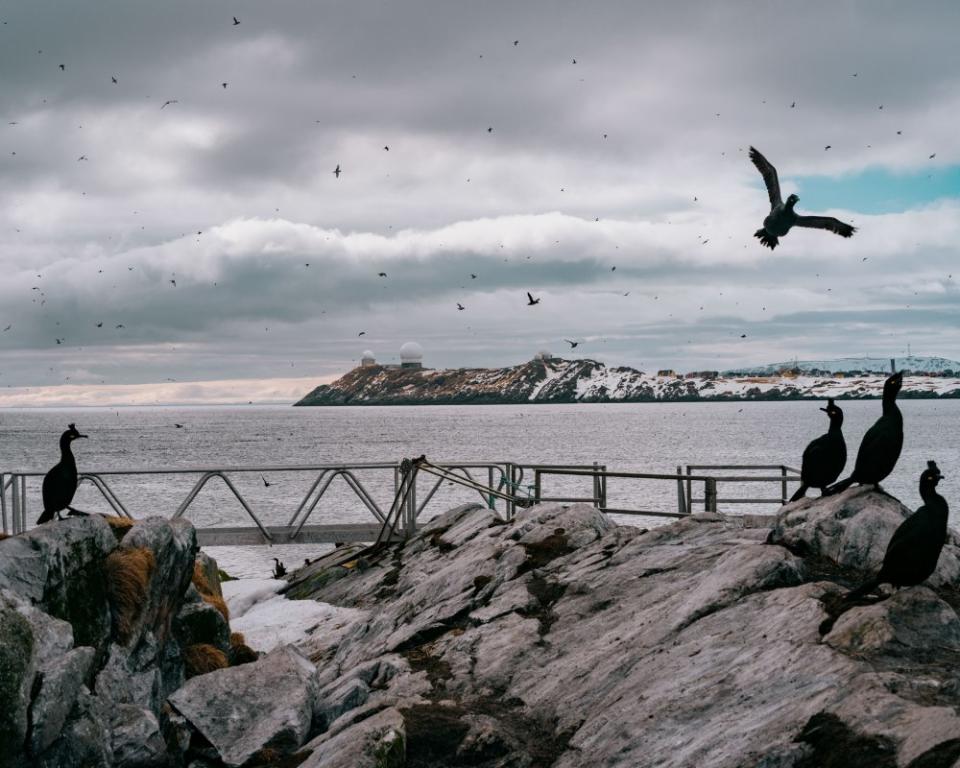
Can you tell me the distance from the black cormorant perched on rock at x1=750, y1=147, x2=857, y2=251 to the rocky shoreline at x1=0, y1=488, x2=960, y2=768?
5665 millimetres

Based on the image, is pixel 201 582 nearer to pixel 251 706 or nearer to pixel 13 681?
pixel 251 706

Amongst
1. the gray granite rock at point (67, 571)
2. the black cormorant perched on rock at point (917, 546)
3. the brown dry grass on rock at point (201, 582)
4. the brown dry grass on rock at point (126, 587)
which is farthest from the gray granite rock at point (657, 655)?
the gray granite rock at point (67, 571)

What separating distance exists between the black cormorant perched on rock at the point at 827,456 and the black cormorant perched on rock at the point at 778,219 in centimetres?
622

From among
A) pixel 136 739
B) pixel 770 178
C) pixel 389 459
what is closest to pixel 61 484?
pixel 136 739

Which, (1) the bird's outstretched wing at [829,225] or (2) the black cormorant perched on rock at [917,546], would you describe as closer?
(2) the black cormorant perched on rock at [917,546]

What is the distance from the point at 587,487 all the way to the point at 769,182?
58.1 m

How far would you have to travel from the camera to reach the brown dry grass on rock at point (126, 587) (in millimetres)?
11406

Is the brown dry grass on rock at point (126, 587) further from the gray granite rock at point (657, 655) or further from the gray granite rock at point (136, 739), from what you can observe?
the gray granite rock at point (657, 655)

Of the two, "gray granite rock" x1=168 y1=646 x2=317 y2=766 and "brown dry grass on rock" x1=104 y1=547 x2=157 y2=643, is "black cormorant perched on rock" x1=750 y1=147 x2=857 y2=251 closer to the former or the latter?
"gray granite rock" x1=168 y1=646 x2=317 y2=766

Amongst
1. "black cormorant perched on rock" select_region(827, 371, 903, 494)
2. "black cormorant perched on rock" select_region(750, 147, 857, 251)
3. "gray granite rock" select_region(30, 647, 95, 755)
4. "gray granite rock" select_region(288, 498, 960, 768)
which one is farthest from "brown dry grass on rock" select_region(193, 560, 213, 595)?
"black cormorant perched on rock" select_region(750, 147, 857, 251)

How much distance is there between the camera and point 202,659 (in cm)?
1295

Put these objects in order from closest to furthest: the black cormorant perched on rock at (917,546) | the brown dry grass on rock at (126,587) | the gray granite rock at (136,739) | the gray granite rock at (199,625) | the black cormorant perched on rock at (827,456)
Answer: the black cormorant perched on rock at (917,546) < the gray granite rock at (136,739) < the black cormorant perched on rock at (827,456) < the brown dry grass on rock at (126,587) < the gray granite rock at (199,625)

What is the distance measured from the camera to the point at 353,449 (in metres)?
126

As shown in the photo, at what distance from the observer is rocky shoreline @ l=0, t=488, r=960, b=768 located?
23.5 feet
